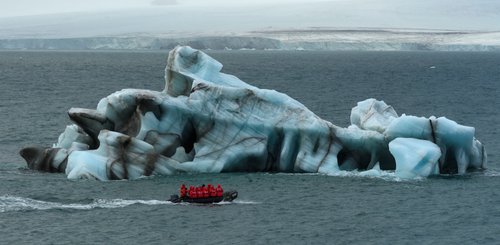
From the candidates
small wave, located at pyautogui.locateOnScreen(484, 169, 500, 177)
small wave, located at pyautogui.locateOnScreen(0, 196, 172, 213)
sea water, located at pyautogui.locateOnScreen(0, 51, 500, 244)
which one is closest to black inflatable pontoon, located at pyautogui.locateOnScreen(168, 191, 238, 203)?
sea water, located at pyautogui.locateOnScreen(0, 51, 500, 244)

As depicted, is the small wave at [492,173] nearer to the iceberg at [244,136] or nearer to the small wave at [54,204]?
the iceberg at [244,136]

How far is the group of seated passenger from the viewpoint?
69.8 metres

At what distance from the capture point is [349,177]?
78.6 metres

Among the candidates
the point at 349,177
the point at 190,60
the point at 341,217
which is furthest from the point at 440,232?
the point at 190,60

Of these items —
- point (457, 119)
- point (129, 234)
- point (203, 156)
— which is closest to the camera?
point (129, 234)

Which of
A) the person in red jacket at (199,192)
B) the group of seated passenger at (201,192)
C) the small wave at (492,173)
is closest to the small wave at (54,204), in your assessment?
the group of seated passenger at (201,192)

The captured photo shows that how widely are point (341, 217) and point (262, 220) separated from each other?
5.10m

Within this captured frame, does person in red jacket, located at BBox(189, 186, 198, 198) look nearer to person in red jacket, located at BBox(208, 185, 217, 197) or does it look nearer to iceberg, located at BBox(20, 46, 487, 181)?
person in red jacket, located at BBox(208, 185, 217, 197)

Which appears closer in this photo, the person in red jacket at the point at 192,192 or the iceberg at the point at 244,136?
the person in red jacket at the point at 192,192

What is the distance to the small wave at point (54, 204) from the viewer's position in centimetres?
6812

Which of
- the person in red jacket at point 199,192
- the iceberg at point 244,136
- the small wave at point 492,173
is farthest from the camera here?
the small wave at point 492,173

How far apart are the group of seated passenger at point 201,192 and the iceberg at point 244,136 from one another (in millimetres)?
8600

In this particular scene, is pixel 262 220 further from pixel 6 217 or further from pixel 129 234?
pixel 6 217

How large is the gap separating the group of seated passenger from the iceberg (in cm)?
860
